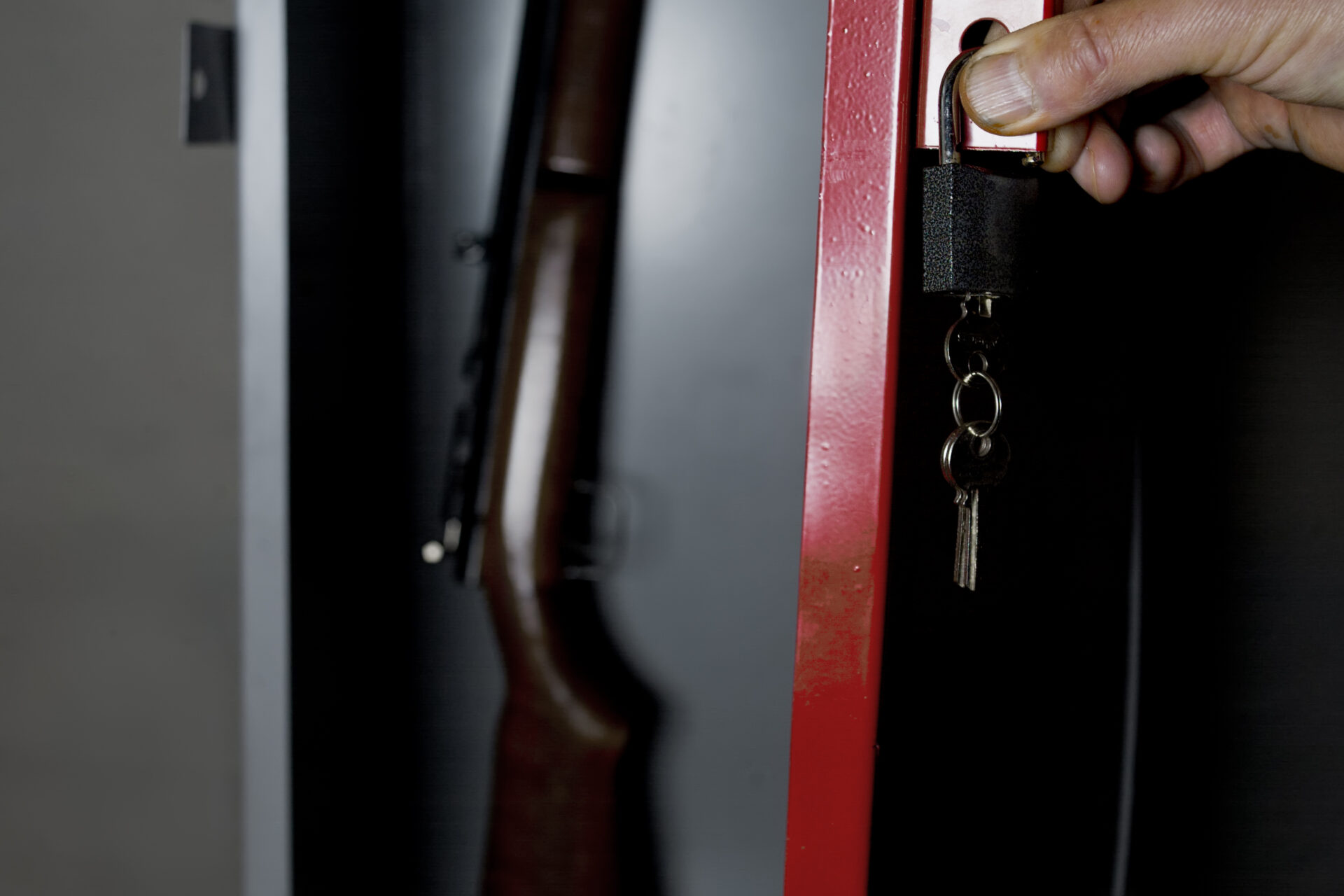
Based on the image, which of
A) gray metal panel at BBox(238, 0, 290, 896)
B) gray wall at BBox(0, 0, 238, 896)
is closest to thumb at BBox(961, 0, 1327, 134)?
gray metal panel at BBox(238, 0, 290, 896)

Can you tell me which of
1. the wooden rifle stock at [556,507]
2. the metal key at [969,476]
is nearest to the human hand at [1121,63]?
the metal key at [969,476]

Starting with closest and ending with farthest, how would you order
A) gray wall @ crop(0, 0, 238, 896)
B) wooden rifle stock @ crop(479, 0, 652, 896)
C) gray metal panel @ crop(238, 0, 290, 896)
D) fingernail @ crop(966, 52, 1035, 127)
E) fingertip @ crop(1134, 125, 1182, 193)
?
1. fingernail @ crop(966, 52, 1035, 127)
2. fingertip @ crop(1134, 125, 1182, 193)
3. gray metal panel @ crop(238, 0, 290, 896)
4. wooden rifle stock @ crop(479, 0, 652, 896)
5. gray wall @ crop(0, 0, 238, 896)

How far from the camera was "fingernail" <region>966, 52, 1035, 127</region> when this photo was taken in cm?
32

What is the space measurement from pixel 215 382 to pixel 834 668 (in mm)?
1021

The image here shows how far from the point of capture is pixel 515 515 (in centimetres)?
80

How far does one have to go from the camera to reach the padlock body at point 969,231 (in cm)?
34

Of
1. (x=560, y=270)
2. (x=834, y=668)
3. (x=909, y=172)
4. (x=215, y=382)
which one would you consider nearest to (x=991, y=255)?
(x=909, y=172)

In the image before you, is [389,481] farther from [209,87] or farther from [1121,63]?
[1121,63]

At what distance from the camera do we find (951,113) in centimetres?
34

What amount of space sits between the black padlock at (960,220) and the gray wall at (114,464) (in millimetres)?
1021

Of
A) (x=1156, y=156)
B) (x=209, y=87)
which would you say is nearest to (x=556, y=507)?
(x=209, y=87)

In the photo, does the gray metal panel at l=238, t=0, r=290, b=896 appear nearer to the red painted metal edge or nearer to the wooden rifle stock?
the wooden rifle stock

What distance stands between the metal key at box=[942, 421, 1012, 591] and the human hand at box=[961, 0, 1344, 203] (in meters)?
0.11

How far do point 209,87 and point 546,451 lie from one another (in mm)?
354
